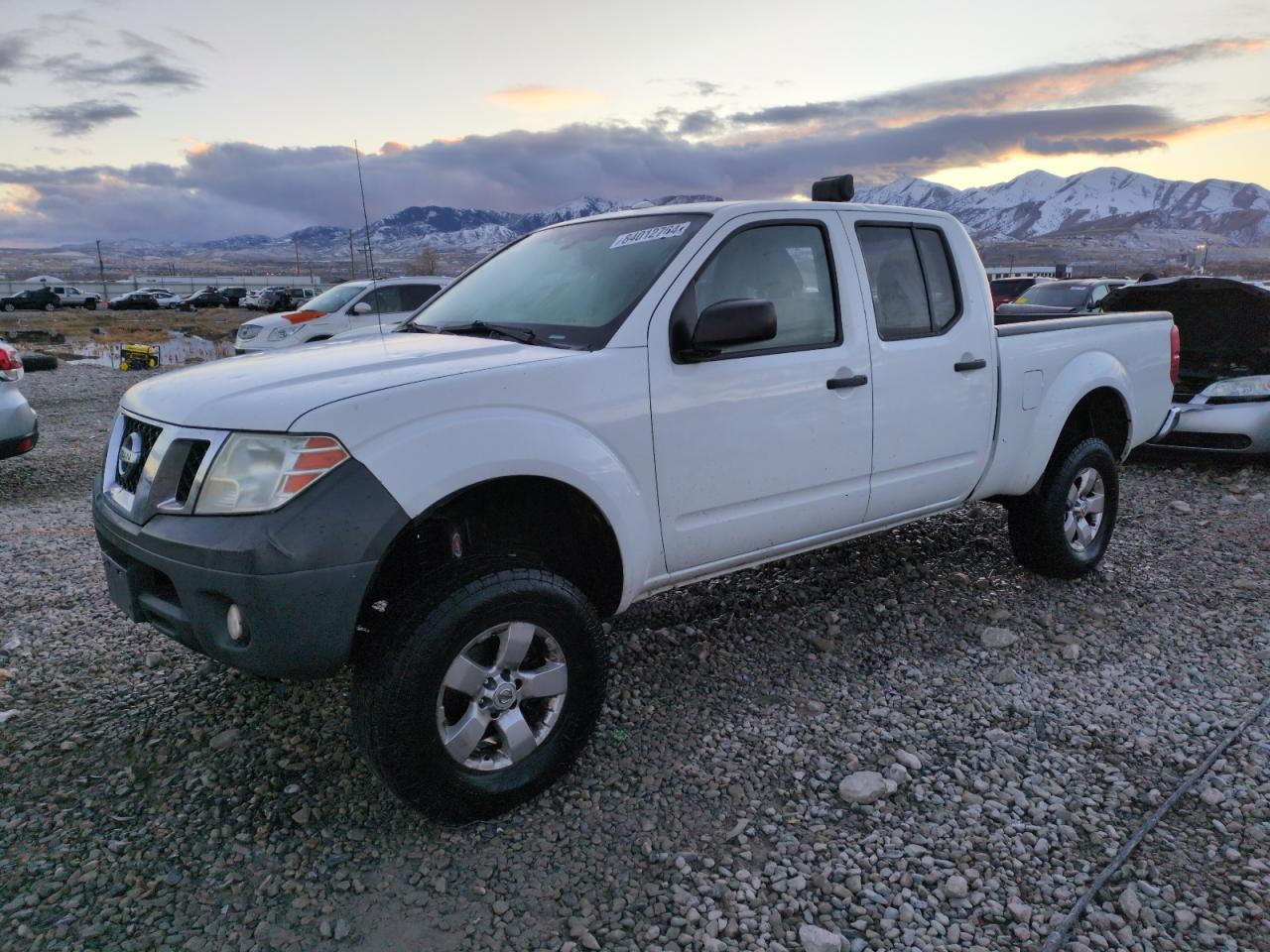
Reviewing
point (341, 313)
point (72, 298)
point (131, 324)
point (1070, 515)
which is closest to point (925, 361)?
point (1070, 515)

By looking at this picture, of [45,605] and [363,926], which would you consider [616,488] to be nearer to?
[363,926]

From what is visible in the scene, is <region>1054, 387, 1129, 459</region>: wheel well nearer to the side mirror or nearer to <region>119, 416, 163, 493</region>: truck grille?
the side mirror

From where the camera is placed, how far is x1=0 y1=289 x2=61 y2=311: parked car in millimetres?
51219

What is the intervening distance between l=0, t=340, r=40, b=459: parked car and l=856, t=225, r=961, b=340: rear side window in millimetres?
5902

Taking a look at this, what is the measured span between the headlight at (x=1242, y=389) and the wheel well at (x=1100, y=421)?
3.34 meters

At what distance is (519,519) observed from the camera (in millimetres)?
3084

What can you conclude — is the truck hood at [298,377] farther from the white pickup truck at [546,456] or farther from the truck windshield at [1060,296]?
the truck windshield at [1060,296]

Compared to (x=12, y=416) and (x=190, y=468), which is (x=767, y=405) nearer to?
(x=190, y=468)

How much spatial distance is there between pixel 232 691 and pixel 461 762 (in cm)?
143

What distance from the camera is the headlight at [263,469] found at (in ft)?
7.79

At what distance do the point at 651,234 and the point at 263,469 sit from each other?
1.74 metres

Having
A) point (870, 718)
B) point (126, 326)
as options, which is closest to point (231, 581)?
point (870, 718)

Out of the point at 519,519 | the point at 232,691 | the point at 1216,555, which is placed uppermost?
the point at 519,519

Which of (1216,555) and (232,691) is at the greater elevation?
(232,691)
